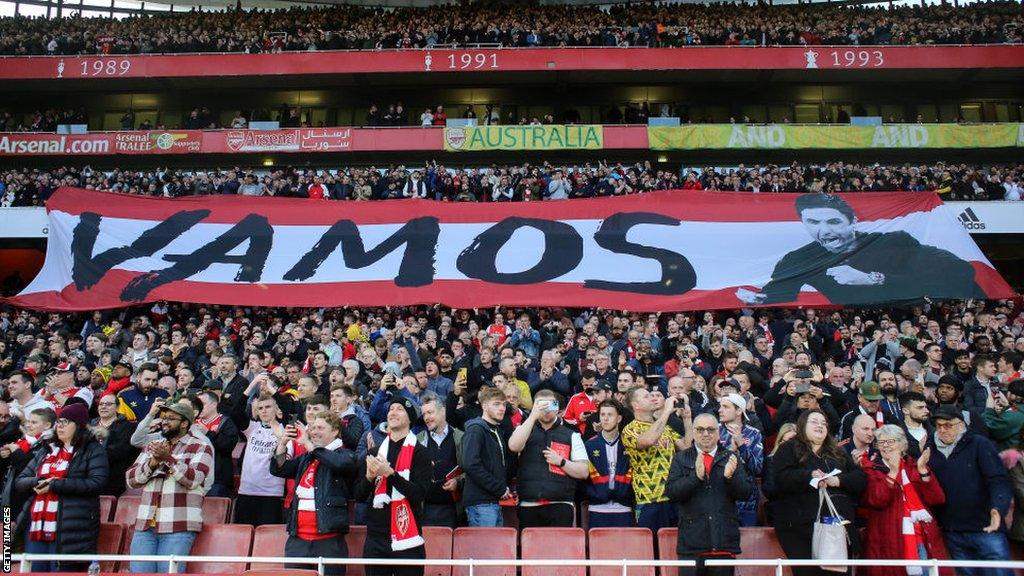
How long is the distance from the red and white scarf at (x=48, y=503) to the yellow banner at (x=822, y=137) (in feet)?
57.8

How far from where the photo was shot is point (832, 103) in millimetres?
24344

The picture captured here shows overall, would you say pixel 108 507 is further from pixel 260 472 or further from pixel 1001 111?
pixel 1001 111

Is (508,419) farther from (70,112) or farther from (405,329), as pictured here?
(70,112)

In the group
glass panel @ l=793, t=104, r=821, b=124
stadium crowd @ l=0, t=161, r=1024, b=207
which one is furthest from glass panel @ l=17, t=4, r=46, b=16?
glass panel @ l=793, t=104, r=821, b=124

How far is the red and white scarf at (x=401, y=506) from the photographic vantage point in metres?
4.38

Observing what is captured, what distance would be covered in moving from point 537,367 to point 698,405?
140 inches

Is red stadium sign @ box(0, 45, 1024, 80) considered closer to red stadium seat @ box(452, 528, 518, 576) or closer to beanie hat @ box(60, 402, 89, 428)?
beanie hat @ box(60, 402, 89, 428)

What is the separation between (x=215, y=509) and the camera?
18.4 ft

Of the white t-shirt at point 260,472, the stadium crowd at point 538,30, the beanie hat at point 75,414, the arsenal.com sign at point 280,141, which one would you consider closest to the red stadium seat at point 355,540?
the white t-shirt at point 260,472

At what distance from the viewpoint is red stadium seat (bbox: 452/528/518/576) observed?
4.85 metres

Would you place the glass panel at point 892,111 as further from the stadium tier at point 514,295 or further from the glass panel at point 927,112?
the glass panel at point 927,112

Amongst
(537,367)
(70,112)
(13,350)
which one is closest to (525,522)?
(537,367)

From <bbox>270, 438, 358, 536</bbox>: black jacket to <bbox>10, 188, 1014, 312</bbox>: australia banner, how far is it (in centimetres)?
700

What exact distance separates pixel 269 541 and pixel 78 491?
4.36 ft
